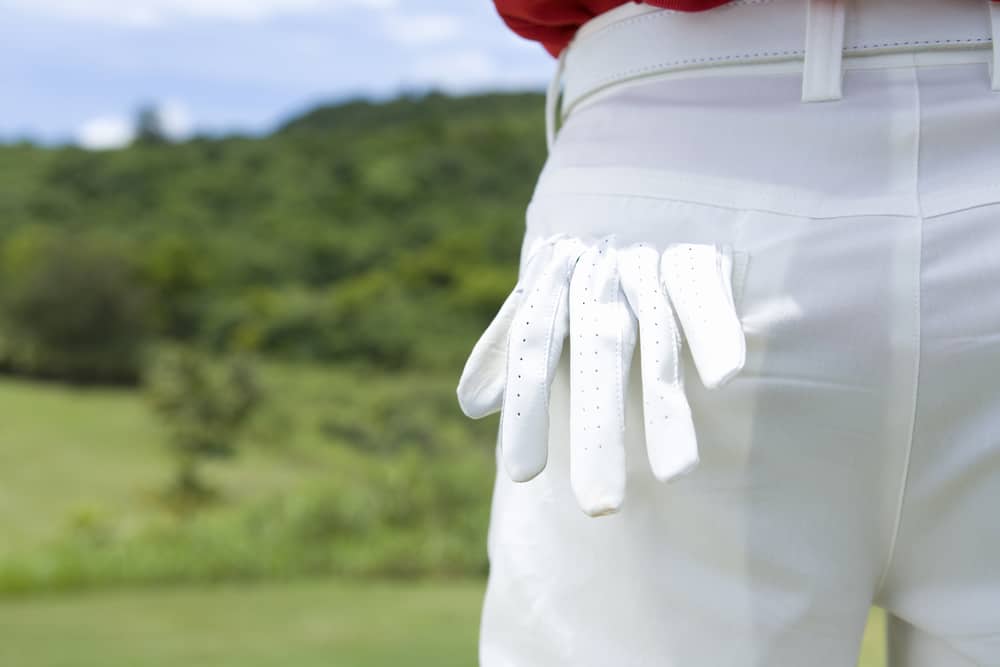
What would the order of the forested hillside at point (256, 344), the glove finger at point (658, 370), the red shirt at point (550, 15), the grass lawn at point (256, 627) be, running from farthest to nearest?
1. the forested hillside at point (256, 344)
2. the grass lawn at point (256, 627)
3. the red shirt at point (550, 15)
4. the glove finger at point (658, 370)

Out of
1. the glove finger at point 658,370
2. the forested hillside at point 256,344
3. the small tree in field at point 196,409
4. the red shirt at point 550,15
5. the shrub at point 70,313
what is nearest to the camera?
the glove finger at point 658,370

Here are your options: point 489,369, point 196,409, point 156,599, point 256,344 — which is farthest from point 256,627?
point 489,369

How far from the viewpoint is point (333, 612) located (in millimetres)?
3270

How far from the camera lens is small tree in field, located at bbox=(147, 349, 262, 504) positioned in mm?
4359

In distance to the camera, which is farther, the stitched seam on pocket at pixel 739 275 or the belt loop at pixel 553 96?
the belt loop at pixel 553 96

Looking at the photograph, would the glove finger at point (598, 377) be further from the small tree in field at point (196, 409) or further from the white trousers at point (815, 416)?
the small tree in field at point (196, 409)

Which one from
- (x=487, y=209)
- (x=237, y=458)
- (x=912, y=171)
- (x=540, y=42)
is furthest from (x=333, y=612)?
(x=487, y=209)

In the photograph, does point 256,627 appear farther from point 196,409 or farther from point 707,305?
point 707,305

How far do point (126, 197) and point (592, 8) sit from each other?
6.14m

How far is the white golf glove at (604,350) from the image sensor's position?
56cm

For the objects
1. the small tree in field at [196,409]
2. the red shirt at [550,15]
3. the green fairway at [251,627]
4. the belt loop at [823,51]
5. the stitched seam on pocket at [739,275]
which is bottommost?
the green fairway at [251,627]

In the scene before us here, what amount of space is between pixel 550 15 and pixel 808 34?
0.61 ft

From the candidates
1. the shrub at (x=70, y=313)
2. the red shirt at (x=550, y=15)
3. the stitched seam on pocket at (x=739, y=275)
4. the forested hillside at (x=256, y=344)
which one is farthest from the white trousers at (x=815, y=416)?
the shrub at (x=70, y=313)

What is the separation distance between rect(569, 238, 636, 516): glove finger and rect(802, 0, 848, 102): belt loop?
143 millimetres
